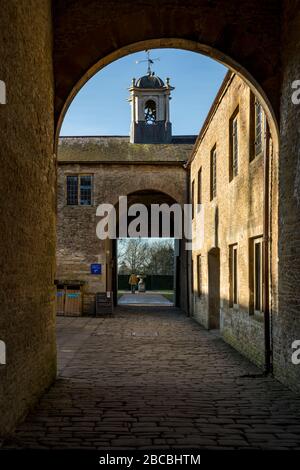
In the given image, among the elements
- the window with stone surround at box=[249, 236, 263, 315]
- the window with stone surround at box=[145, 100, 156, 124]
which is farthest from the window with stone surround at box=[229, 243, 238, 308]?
the window with stone surround at box=[145, 100, 156, 124]

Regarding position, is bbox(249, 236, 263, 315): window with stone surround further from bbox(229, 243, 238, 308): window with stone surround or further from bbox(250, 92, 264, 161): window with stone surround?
bbox(229, 243, 238, 308): window with stone surround

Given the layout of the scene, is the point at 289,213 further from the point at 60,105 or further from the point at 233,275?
the point at 233,275

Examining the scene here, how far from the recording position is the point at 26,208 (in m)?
6.31

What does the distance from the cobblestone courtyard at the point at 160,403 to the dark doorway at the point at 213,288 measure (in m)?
3.87

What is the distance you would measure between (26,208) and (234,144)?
782cm

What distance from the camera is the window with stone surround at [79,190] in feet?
75.7

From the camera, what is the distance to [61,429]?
5.74 m

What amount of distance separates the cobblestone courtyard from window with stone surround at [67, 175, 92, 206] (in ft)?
36.8

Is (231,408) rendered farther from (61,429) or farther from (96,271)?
(96,271)

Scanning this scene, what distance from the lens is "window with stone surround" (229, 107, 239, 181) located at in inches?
492

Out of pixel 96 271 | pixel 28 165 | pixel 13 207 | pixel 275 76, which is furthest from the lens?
pixel 96 271

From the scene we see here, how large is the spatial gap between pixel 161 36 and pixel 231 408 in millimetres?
5832

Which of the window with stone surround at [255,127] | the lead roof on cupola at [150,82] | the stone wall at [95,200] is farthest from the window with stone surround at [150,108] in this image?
the window with stone surround at [255,127]
